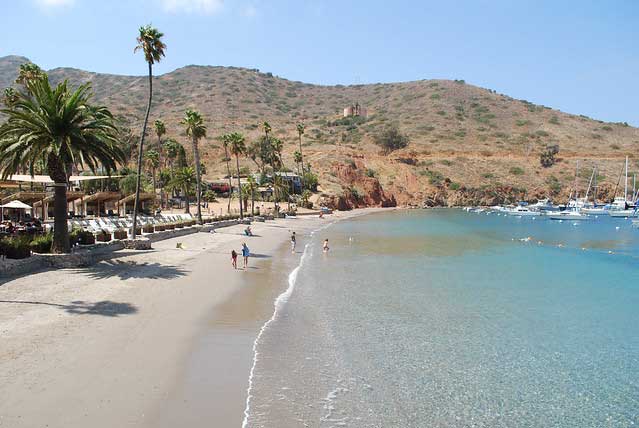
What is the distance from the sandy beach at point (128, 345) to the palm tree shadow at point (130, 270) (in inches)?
1.7

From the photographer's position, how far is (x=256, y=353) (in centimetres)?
1362

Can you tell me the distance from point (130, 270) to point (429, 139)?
132273 millimetres

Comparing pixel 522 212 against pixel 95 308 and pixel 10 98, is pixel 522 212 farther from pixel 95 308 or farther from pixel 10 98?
pixel 95 308

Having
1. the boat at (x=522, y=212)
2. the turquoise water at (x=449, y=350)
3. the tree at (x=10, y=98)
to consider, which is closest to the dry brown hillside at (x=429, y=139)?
the boat at (x=522, y=212)

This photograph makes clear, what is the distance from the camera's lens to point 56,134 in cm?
2222

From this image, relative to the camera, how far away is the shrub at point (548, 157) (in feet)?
430

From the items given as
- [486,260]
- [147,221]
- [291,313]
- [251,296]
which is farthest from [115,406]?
[147,221]

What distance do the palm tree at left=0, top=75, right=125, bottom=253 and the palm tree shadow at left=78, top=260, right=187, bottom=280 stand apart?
191cm

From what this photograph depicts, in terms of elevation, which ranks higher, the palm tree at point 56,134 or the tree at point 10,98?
the tree at point 10,98

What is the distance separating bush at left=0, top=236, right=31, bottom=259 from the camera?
797 inches

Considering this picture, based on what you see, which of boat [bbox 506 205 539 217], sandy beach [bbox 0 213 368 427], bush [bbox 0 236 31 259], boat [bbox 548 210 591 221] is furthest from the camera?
boat [bbox 506 205 539 217]

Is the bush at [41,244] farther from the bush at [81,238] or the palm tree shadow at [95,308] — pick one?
the palm tree shadow at [95,308]

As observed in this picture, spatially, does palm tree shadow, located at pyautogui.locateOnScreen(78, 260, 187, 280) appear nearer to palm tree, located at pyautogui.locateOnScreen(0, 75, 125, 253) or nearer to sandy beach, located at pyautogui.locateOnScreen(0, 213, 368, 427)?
sandy beach, located at pyautogui.locateOnScreen(0, 213, 368, 427)

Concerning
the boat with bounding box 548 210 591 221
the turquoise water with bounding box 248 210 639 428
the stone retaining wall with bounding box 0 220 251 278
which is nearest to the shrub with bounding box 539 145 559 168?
the boat with bounding box 548 210 591 221
